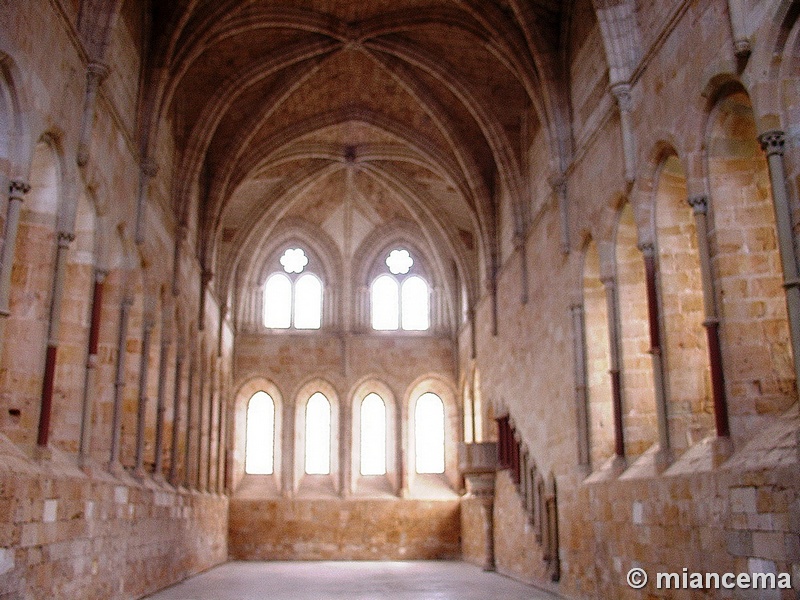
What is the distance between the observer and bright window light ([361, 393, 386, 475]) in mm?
26812

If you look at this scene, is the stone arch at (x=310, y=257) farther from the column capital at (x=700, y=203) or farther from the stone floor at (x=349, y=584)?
the column capital at (x=700, y=203)

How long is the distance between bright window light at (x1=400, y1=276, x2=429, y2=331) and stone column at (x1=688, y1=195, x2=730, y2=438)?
18.9 m

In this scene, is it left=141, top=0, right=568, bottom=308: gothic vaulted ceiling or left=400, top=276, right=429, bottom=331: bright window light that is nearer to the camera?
left=141, top=0, right=568, bottom=308: gothic vaulted ceiling

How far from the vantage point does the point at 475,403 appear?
24672 millimetres

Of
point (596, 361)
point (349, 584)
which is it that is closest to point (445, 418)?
point (349, 584)

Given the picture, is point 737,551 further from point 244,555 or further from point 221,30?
point 244,555

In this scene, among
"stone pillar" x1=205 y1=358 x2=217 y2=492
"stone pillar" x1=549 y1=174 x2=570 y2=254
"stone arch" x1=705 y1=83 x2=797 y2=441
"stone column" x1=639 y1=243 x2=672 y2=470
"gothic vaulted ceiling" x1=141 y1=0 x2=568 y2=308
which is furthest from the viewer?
"stone pillar" x1=205 y1=358 x2=217 y2=492

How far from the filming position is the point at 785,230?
766 cm

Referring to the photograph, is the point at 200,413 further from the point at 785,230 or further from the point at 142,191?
the point at 785,230

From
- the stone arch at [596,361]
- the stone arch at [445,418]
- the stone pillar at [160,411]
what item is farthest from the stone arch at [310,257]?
the stone arch at [596,361]

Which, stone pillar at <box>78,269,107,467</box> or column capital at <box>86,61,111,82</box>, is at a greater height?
column capital at <box>86,61,111,82</box>

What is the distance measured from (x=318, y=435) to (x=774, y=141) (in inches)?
824

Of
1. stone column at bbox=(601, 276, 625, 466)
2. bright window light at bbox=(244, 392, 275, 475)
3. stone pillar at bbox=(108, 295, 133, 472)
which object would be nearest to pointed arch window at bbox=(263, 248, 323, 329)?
bright window light at bbox=(244, 392, 275, 475)

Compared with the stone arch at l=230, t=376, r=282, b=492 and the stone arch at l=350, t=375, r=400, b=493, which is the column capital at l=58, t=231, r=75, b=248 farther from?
the stone arch at l=350, t=375, r=400, b=493
